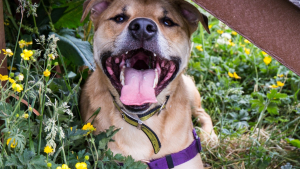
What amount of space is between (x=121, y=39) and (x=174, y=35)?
0.43 meters

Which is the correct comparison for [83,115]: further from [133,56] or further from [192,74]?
[192,74]

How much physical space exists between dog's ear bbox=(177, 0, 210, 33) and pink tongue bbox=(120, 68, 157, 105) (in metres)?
0.54

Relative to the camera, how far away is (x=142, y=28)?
7.16 feet

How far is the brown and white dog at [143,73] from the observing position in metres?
2.30

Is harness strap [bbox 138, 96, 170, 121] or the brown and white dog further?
harness strap [bbox 138, 96, 170, 121]

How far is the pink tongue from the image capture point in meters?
2.27

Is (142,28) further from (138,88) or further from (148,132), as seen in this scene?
(148,132)

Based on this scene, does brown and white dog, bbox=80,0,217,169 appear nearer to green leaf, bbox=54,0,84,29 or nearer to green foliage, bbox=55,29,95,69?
green foliage, bbox=55,29,95,69

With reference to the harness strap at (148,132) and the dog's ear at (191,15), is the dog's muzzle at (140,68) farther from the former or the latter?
A: the dog's ear at (191,15)

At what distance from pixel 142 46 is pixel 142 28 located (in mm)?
131

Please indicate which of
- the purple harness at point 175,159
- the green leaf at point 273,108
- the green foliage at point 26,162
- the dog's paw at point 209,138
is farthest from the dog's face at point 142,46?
the green leaf at point 273,108

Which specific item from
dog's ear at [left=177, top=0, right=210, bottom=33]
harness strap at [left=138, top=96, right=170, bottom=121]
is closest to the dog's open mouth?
harness strap at [left=138, top=96, right=170, bottom=121]

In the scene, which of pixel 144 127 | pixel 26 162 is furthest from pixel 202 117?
pixel 26 162

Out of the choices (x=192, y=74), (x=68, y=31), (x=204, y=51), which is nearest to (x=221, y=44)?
(x=204, y=51)
